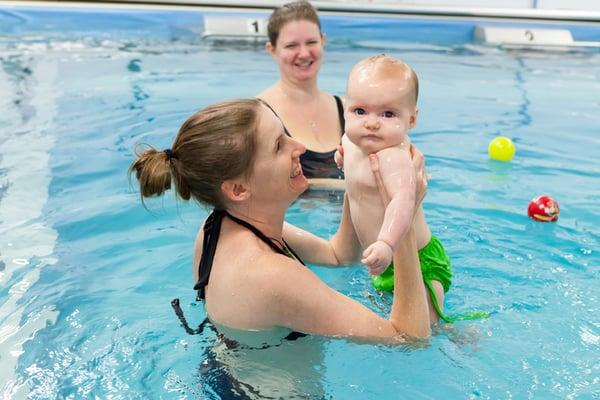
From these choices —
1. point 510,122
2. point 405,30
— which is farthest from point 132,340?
point 405,30

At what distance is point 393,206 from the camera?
7.59 feet

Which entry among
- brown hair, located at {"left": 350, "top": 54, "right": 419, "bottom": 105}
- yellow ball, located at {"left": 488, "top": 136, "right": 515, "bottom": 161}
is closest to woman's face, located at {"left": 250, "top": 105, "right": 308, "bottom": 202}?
brown hair, located at {"left": 350, "top": 54, "right": 419, "bottom": 105}

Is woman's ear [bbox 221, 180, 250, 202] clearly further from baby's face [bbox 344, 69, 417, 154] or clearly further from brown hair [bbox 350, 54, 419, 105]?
brown hair [bbox 350, 54, 419, 105]

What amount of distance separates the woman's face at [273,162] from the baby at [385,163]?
29 cm

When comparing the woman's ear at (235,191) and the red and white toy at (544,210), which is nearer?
the woman's ear at (235,191)

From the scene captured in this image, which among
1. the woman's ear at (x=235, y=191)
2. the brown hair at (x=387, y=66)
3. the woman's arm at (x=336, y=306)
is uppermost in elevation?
the brown hair at (x=387, y=66)

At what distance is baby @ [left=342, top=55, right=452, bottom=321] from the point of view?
7.55ft

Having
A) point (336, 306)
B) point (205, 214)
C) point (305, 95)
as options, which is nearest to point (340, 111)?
point (305, 95)

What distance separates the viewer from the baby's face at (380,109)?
2574 millimetres

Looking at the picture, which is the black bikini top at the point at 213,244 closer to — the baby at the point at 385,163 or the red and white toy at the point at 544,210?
the baby at the point at 385,163

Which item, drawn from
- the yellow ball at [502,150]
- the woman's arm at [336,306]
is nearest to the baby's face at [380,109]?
the woman's arm at [336,306]

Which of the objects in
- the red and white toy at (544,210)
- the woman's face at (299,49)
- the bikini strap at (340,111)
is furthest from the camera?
the bikini strap at (340,111)

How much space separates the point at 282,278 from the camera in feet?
7.54

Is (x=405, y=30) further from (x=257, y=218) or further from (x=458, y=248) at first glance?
(x=257, y=218)
